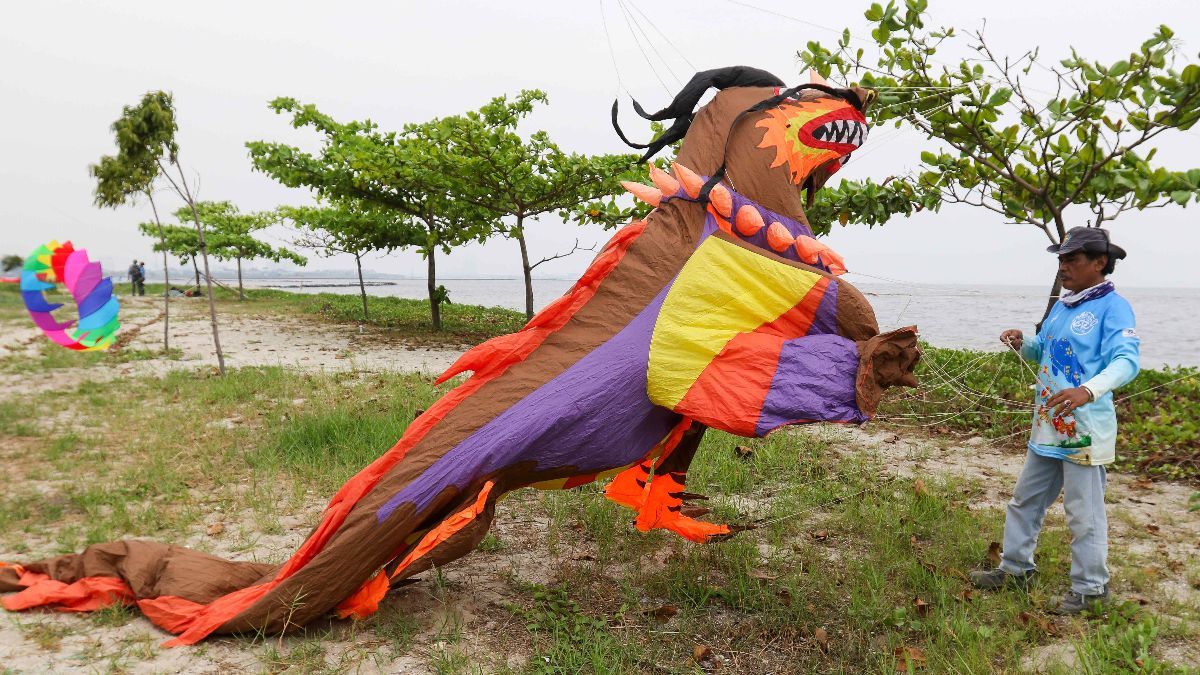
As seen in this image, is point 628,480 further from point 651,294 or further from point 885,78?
point 885,78

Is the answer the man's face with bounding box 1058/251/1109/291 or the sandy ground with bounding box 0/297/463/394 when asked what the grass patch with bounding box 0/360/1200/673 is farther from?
the sandy ground with bounding box 0/297/463/394

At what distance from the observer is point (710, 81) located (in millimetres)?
2701

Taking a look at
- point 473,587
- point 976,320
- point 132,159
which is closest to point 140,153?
point 132,159

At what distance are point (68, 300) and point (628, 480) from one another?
12.1 ft

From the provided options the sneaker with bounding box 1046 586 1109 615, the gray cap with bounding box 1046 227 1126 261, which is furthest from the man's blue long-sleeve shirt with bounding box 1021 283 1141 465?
the sneaker with bounding box 1046 586 1109 615

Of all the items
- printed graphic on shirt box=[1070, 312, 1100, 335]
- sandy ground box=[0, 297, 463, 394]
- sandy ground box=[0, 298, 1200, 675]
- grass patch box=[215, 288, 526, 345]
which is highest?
printed graphic on shirt box=[1070, 312, 1100, 335]

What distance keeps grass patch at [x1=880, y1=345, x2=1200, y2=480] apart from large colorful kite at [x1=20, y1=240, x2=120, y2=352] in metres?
4.94

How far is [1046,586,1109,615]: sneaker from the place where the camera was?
286 centimetres

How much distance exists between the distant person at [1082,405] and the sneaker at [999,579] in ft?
0.47

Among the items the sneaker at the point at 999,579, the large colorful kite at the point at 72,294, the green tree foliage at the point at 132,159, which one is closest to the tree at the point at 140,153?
the green tree foliage at the point at 132,159

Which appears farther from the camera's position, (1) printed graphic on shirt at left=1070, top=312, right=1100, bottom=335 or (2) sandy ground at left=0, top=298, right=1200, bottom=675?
(1) printed graphic on shirt at left=1070, top=312, right=1100, bottom=335

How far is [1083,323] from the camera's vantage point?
9.03 feet

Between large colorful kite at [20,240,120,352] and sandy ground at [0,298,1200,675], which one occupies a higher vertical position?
large colorful kite at [20,240,120,352]

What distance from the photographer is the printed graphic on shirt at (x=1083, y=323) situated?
2.72m
